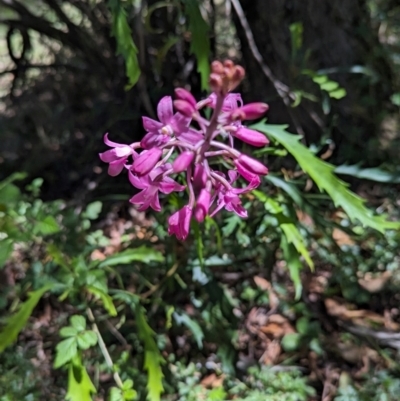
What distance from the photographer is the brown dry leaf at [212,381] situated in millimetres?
1909

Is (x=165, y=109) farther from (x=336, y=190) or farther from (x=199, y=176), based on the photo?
(x=336, y=190)

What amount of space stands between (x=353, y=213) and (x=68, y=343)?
849 mm

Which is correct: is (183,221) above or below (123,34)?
below

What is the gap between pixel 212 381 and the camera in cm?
193

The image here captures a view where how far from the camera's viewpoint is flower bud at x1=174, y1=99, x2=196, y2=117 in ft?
2.82

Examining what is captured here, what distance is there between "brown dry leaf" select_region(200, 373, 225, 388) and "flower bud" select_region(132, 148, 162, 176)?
1.18m

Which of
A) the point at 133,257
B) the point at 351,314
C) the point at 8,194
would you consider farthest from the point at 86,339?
the point at 351,314

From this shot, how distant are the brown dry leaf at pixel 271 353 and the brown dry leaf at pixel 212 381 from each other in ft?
0.62

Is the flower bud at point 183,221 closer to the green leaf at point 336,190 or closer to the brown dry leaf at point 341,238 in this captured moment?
the green leaf at point 336,190

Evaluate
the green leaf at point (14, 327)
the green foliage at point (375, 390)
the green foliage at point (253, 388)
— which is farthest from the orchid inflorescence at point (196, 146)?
the green foliage at point (375, 390)

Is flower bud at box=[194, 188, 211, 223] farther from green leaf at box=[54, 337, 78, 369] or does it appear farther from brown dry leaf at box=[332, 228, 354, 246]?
brown dry leaf at box=[332, 228, 354, 246]

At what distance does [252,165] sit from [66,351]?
77 cm

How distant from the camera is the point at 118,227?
237cm

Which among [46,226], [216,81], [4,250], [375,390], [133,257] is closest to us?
[216,81]
